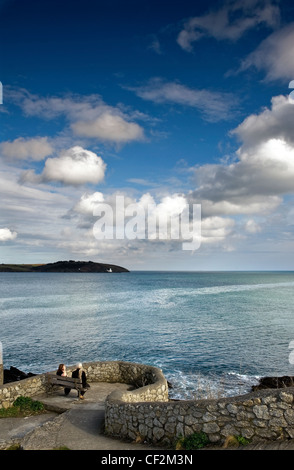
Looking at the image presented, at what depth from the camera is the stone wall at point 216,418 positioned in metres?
6.68

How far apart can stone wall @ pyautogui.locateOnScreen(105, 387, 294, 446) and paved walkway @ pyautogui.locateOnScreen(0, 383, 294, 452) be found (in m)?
0.23

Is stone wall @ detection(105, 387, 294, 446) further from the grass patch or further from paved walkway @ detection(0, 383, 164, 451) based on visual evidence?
the grass patch

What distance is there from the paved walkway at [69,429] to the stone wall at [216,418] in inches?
9.1

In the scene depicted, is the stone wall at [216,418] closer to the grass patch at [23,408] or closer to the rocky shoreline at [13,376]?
the grass patch at [23,408]

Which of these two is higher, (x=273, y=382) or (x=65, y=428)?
(x=65, y=428)

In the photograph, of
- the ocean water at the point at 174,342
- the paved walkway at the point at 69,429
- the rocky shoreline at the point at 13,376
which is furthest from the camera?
the ocean water at the point at 174,342

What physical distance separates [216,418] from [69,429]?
13.8ft

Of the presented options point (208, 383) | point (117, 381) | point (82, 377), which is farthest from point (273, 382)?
point (82, 377)

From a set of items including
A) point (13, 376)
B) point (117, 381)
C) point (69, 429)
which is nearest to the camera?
point (69, 429)

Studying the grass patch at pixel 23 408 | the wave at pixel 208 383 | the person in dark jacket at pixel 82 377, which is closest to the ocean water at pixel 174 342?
the wave at pixel 208 383

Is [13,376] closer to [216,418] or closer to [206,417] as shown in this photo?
[206,417]

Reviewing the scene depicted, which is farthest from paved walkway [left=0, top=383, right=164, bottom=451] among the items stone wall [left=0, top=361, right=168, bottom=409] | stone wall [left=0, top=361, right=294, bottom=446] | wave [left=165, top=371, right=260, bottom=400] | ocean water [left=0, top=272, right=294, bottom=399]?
wave [left=165, top=371, right=260, bottom=400]

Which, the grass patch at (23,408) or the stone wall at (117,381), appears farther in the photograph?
the grass patch at (23,408)

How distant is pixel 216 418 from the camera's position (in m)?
7.12
